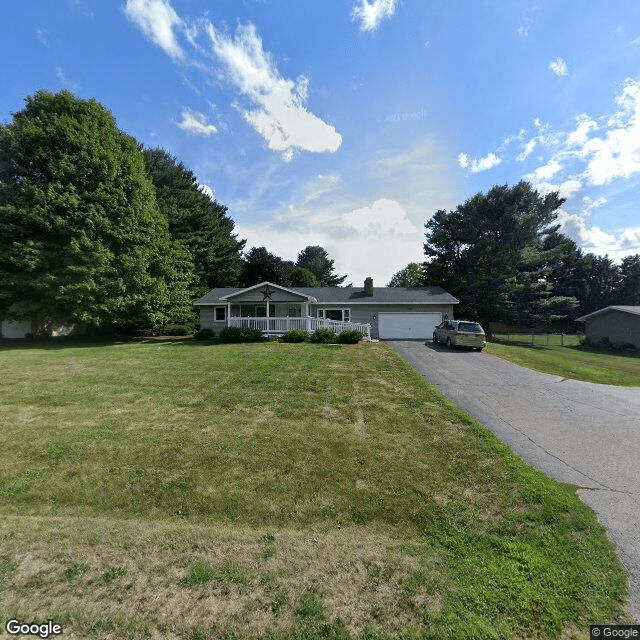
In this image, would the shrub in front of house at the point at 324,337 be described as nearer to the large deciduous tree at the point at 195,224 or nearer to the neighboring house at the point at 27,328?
Result: the large deciduous tree at the point at 195,224

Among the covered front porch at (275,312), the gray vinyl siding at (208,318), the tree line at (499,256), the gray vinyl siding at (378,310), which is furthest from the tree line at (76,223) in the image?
the tree line at (499,256)

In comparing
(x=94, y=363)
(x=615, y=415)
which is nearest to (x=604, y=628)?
(x=615, y=415)

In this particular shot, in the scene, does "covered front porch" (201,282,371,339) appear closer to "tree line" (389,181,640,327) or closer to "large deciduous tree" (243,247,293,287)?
"tree line" (389,181,640,327)

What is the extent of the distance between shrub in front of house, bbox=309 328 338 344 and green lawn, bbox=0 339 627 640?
10802mm

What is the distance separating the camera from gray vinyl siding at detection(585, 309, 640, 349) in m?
24.6

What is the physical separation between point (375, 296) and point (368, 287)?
3.18ft

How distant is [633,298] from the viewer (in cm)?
5231

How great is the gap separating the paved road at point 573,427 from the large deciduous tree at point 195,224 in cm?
2551

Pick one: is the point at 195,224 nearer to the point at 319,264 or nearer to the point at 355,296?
the point at 355,296

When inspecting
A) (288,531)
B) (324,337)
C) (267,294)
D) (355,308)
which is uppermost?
(267,294)

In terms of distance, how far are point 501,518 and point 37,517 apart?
4.78 metres

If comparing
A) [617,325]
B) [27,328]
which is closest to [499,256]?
[617,325]

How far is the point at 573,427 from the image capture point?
593cm

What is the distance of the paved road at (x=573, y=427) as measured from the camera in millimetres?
3377
